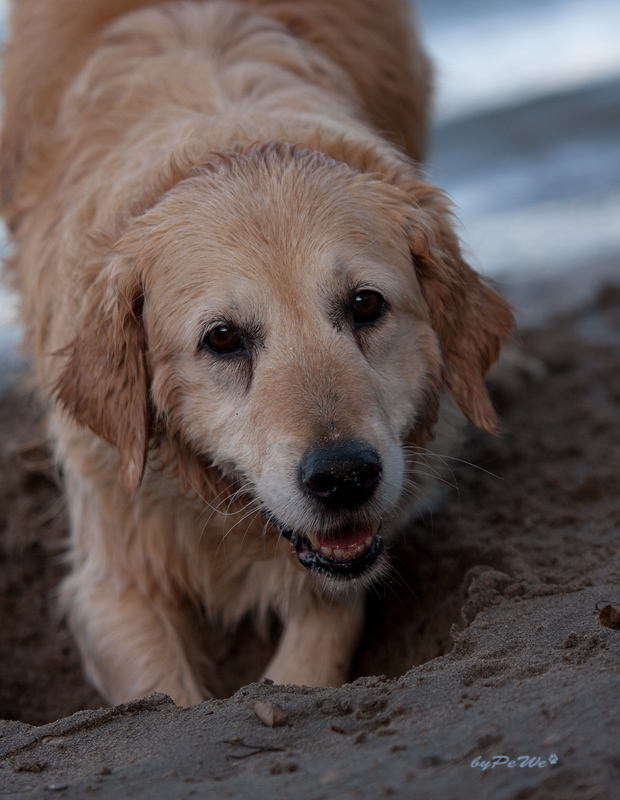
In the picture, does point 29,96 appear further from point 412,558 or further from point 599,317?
point 599,317

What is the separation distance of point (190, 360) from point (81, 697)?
1.32m

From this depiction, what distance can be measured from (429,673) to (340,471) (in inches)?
20.1

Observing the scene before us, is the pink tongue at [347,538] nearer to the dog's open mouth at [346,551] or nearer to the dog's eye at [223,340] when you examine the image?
the dog's open mouth at [346,551]

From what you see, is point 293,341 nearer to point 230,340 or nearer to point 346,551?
point 230,340

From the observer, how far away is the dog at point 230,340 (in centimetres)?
255

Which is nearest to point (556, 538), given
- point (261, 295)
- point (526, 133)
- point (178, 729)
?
point (261, 295)

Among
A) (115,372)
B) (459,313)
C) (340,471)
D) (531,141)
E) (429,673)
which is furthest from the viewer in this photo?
(531,141)

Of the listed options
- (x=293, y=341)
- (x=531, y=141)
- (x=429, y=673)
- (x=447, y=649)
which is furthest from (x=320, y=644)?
(x=531, y=141)

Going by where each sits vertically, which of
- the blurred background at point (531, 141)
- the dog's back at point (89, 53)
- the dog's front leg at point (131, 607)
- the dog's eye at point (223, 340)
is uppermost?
the dog's back at point (89, 53)

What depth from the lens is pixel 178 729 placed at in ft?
6.88

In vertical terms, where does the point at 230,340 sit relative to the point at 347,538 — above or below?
above

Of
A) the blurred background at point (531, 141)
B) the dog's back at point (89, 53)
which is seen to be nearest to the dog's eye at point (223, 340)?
the blurred background at point (531, 141)

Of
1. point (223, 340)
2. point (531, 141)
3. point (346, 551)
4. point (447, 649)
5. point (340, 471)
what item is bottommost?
point (531, 141)

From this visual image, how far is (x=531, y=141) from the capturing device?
1027 centimetres
